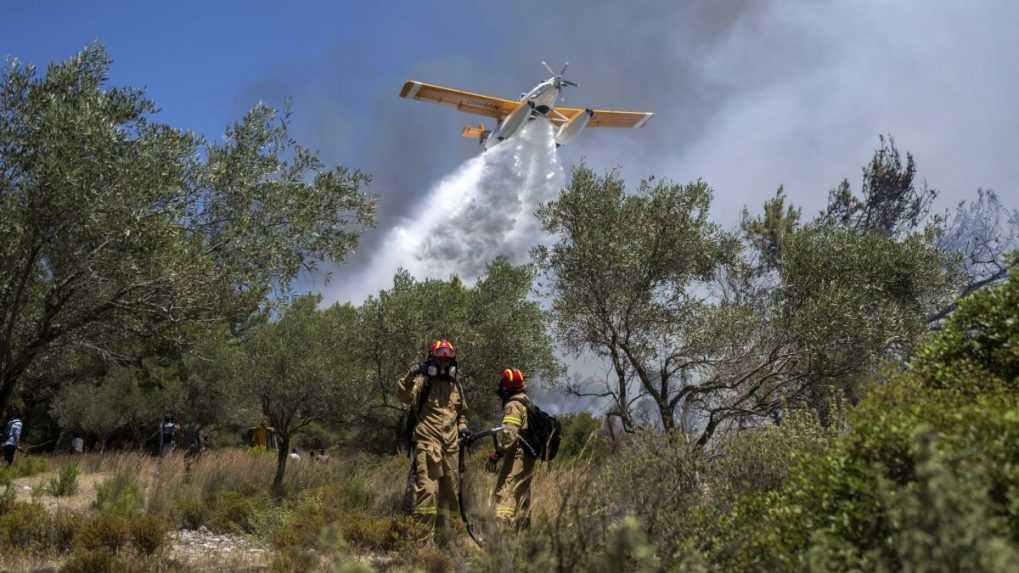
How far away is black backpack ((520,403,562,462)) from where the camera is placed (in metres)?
8.66

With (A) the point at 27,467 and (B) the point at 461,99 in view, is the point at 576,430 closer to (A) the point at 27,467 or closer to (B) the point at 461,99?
(A) the point at 27,467

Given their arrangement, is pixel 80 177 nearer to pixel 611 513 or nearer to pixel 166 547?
pixel 166 547

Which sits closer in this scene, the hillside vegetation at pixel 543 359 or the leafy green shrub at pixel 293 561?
the hillside vegetation at pixel 543 359

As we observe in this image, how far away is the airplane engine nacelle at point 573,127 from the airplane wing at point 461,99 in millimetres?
2985

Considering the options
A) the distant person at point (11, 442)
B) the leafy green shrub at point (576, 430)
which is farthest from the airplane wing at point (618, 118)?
the distant person at point (11, 442)

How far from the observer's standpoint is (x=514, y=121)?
37750 millimetres

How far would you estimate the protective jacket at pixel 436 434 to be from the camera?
8.26 metres

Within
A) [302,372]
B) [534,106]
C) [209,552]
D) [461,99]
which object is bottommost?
[209,552]

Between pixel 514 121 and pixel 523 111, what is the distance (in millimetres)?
943

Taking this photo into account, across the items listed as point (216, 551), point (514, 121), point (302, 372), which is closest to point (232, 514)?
point (216, 551)

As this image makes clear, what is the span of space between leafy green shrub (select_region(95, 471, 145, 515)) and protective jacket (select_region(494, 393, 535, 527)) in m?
4.56

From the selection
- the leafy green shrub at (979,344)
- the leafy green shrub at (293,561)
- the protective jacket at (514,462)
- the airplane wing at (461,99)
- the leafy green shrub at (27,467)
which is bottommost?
the leafy green shrub at (293,561)

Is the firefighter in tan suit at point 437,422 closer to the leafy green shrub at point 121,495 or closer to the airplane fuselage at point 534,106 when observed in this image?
the leafy green shrub at point 121,495

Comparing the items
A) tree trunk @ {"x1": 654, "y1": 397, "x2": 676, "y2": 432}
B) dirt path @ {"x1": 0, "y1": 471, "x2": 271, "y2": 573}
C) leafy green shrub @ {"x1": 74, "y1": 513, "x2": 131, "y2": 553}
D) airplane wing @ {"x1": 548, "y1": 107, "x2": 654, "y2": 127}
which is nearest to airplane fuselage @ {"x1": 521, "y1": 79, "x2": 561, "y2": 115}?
airplane wing @ {"x1": 548, "y1": 107, "x2": 654, "y2": 127}
